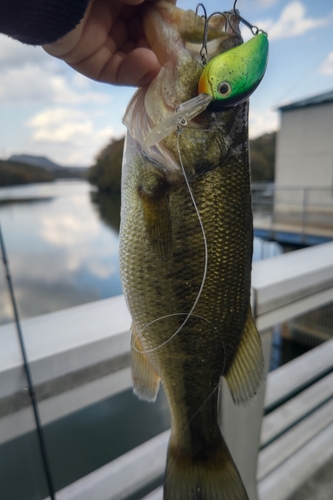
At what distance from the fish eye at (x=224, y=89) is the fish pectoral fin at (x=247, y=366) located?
34cm

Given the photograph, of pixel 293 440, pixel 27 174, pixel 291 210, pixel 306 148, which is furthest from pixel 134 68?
pixel 306 148

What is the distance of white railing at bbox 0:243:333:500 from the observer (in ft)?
2.02

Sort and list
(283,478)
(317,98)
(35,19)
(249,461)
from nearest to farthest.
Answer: (35,19) → (249,461) → (283,478) → (317,98)

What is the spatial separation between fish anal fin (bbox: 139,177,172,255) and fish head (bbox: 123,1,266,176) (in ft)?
0.10

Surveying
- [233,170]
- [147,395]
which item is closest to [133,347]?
[147,395]

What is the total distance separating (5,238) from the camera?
780 millimetres

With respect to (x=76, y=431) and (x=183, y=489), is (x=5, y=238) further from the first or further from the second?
(x=183, y=489)

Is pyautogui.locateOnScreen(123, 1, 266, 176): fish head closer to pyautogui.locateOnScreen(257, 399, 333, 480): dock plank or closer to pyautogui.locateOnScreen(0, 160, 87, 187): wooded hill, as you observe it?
pyautogui.locateOnScreen(0, 160, 87, 187): wooded hill

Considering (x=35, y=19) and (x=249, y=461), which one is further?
(x=249, y=461)

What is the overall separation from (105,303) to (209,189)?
445 mm

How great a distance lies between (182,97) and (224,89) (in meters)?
0.11

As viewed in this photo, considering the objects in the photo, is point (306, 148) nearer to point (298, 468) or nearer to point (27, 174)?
point (298, 468)

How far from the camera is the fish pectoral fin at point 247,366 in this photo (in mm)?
562

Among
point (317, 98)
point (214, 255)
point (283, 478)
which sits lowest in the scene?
point (283, 478)
